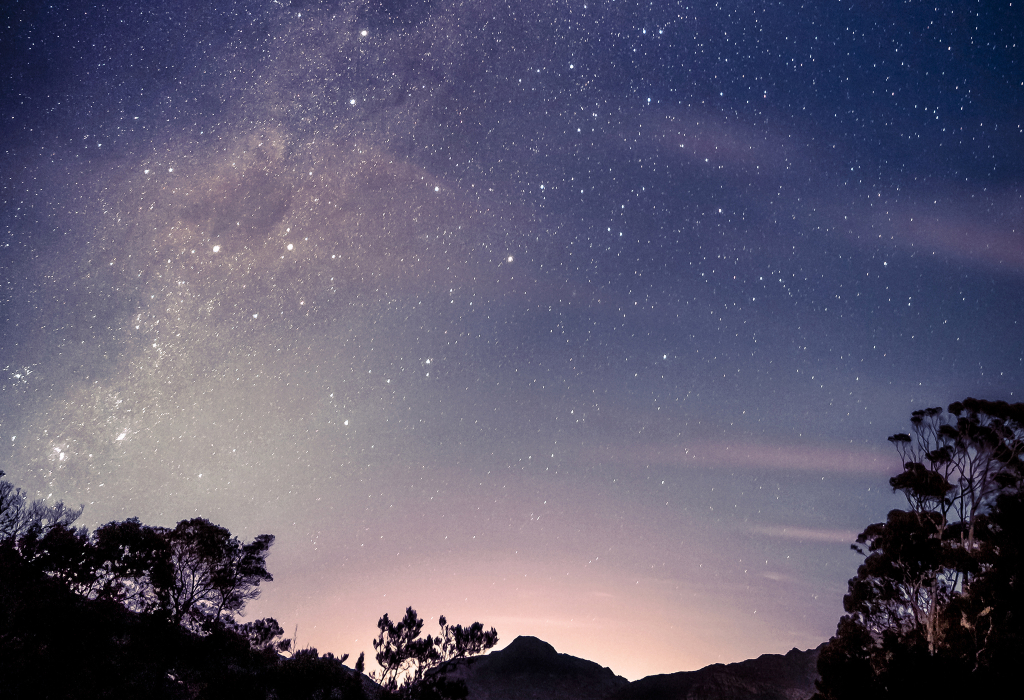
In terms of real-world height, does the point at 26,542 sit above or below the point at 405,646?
above

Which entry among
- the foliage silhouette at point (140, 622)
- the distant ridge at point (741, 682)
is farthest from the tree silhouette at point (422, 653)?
the distant ridge at point (741, 682)

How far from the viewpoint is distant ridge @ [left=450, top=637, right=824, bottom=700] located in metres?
104

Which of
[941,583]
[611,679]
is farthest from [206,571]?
[611,679]

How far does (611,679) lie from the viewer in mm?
152000

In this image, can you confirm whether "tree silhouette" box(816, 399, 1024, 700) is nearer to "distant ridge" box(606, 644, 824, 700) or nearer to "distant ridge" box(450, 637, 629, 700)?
"distant ridge" box(606, 644, 824, 700)

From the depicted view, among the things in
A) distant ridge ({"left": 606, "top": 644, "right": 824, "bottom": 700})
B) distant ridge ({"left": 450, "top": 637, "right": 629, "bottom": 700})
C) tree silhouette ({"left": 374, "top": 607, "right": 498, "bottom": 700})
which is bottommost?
distant ridge ({"left": 450, "top": 637, "right": 629, "bottom": 700})

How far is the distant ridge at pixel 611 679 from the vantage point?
104 meters

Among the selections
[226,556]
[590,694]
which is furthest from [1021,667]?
[590,694]

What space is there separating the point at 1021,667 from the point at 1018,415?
44.2ft

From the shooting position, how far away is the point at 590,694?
5581 inches

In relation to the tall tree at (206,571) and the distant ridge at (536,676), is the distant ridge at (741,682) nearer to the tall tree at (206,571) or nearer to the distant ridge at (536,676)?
the distant ridge at (536,676)

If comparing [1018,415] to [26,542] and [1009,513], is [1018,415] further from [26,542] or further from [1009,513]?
[26,542]

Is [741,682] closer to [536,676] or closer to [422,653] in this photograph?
[536,676]

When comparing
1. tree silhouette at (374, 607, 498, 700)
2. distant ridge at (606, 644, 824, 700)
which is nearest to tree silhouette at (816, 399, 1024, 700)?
tree silhouette at (374, 607, 498, 700)
